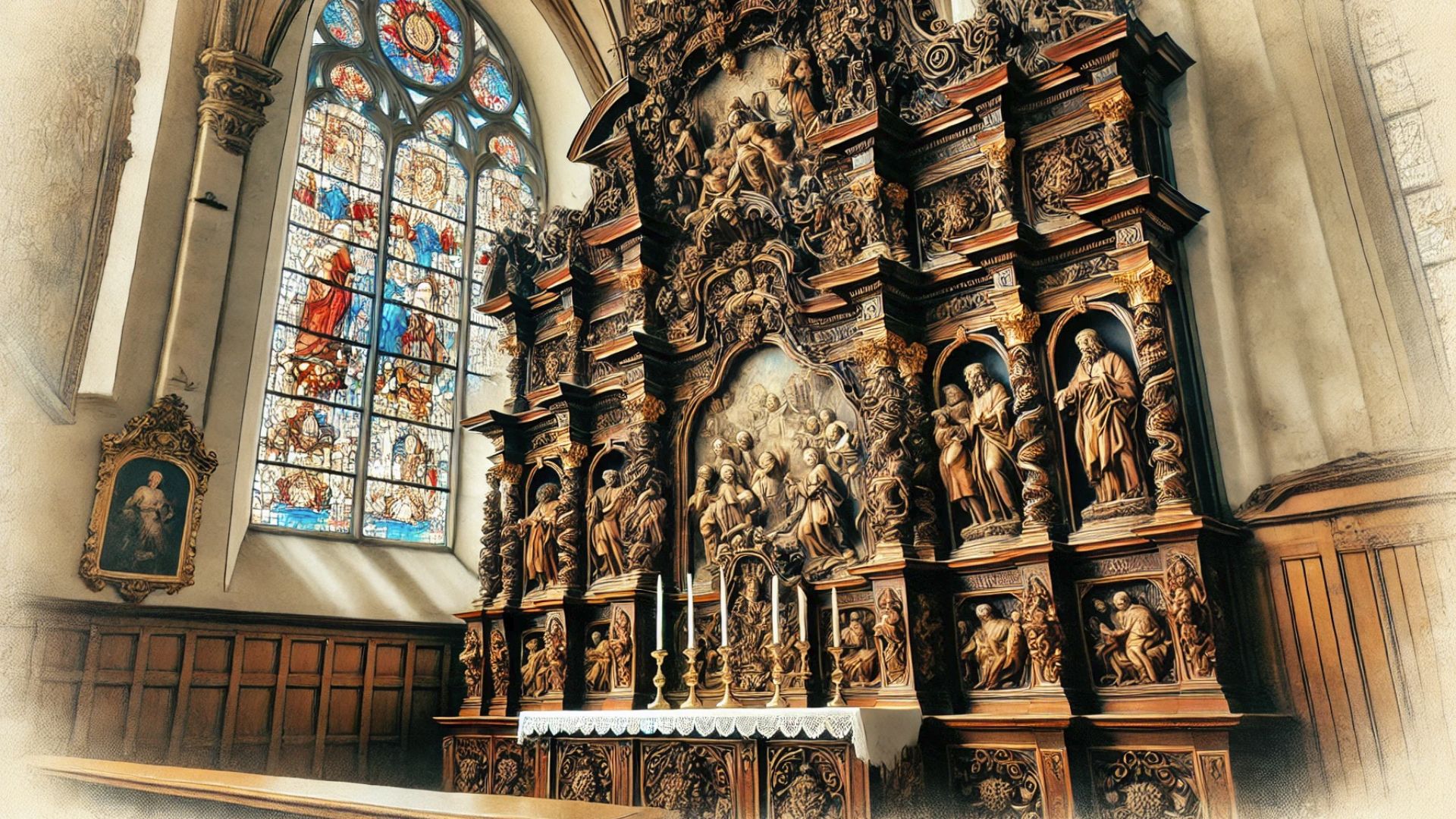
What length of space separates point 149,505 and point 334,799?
6.84 m

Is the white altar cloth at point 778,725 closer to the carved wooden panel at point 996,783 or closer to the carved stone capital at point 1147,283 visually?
the carved wooden panel at point 996,783

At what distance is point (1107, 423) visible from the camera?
21.8 feet

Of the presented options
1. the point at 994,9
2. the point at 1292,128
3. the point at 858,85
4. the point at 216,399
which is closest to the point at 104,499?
the point at 216,399

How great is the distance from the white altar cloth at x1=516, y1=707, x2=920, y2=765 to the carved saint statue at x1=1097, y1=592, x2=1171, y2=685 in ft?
4.33

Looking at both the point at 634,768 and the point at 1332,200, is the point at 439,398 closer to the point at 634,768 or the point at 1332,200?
the point at 634,768

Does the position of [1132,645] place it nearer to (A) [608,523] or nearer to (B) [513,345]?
(A) [608,523]

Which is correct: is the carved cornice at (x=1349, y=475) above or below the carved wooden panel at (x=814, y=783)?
above

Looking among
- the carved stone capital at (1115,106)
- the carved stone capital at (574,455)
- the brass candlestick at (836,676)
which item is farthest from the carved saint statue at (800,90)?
the brass candlestick at (836,676)

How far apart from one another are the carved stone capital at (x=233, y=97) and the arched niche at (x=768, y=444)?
223 inches

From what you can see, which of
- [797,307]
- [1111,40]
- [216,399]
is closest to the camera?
[1111,40]

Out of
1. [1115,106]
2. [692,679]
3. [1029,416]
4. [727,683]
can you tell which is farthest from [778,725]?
[1115,106]

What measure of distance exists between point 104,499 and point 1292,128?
33.4 ft

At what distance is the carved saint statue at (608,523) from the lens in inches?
356

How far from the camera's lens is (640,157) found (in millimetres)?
10180
